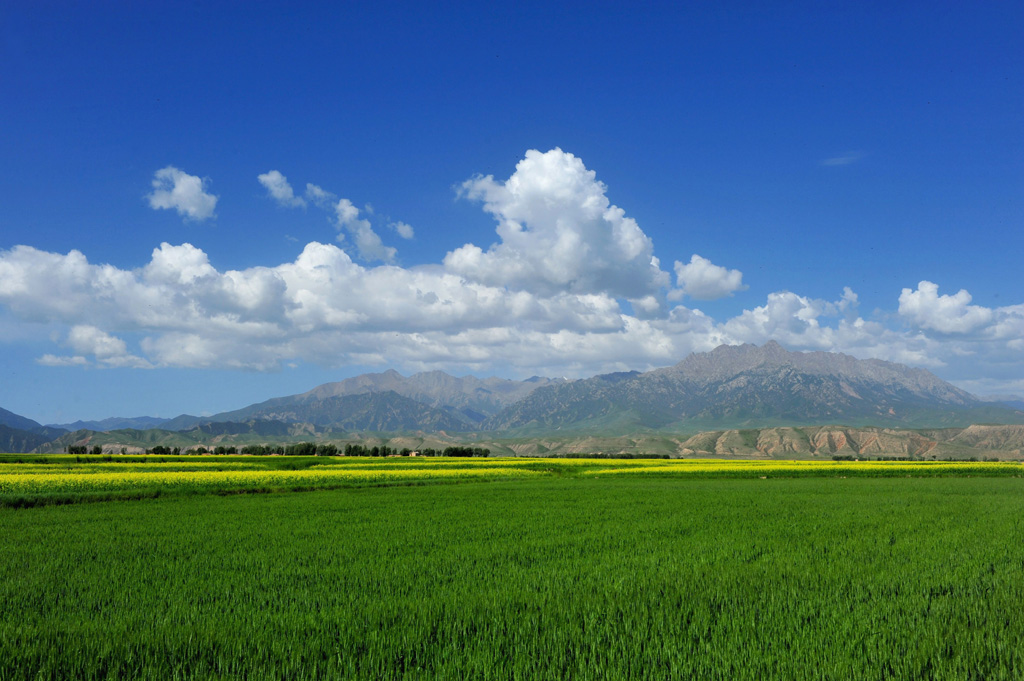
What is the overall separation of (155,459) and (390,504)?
256 feet

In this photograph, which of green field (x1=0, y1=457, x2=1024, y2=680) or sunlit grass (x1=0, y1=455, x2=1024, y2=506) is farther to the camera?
sunlit grass (x1=0, y1=455, x2=1024, y2=506)

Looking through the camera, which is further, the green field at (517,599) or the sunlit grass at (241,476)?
the sunlit grass at (241,476)

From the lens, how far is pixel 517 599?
A: 10.7m

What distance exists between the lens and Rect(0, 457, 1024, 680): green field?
25.8ft

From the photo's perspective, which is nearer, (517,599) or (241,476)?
(517,599)

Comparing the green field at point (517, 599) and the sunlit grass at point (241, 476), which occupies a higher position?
the green field at point (517, 599)

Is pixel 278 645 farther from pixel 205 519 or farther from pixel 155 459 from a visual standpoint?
pixel 155 459

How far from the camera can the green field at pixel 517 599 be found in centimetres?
786

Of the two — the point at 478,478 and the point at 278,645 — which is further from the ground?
the point at 278,645

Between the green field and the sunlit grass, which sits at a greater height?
the green field

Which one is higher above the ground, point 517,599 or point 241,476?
point 517,599

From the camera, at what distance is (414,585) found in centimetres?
1216

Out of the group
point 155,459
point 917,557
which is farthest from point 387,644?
point 155,459

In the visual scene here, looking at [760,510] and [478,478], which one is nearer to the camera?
[760,510]
